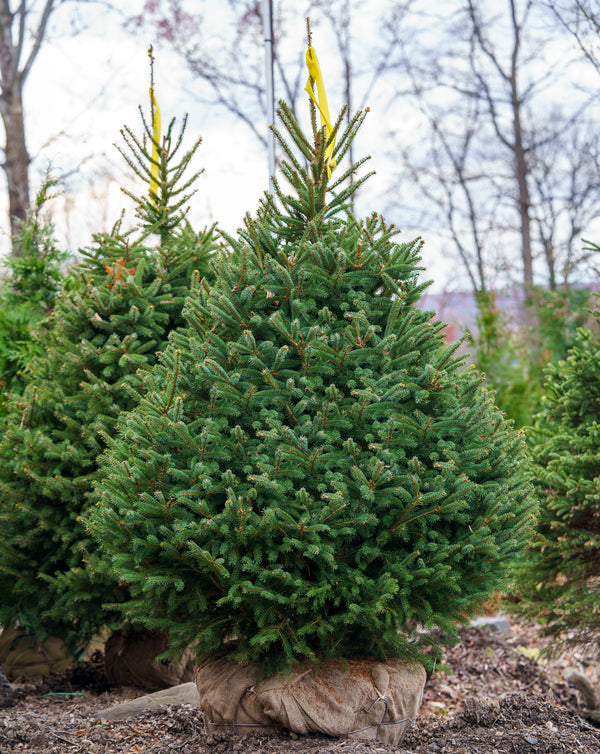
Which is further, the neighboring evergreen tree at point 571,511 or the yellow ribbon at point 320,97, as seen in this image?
the neighboring evergreen tree at point 571,511

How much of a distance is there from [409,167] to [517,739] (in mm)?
15130

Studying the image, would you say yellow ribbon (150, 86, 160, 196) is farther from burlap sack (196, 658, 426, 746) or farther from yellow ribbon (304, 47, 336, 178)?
burlap sack (196, 658, 426, 746)

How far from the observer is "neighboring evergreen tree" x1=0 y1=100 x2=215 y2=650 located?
4.12 metres

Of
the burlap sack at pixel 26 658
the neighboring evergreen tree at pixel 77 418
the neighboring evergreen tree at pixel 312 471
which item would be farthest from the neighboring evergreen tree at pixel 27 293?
the neighboring evergreen tree at pixel 312 471

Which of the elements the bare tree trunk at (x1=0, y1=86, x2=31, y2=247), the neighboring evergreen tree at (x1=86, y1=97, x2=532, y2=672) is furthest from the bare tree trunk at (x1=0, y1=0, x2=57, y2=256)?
the neighboring evergreen tree at (x1=86, y1=97, x2=532, y2=672)

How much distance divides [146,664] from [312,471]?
8.30 ft

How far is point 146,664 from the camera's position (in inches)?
178

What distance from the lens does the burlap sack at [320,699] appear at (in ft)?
9.50

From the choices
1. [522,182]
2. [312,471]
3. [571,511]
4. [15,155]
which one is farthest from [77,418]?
[522,182]

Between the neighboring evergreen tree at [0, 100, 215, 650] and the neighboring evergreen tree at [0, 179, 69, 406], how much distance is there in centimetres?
93

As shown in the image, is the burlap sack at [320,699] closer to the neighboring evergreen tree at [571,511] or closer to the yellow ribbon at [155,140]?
the neighboring evergreen tree at [571,511]

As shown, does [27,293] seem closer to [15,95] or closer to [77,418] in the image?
[77,418]

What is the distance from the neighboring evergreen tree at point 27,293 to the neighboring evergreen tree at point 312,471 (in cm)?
283

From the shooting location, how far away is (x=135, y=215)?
16.3 ft
